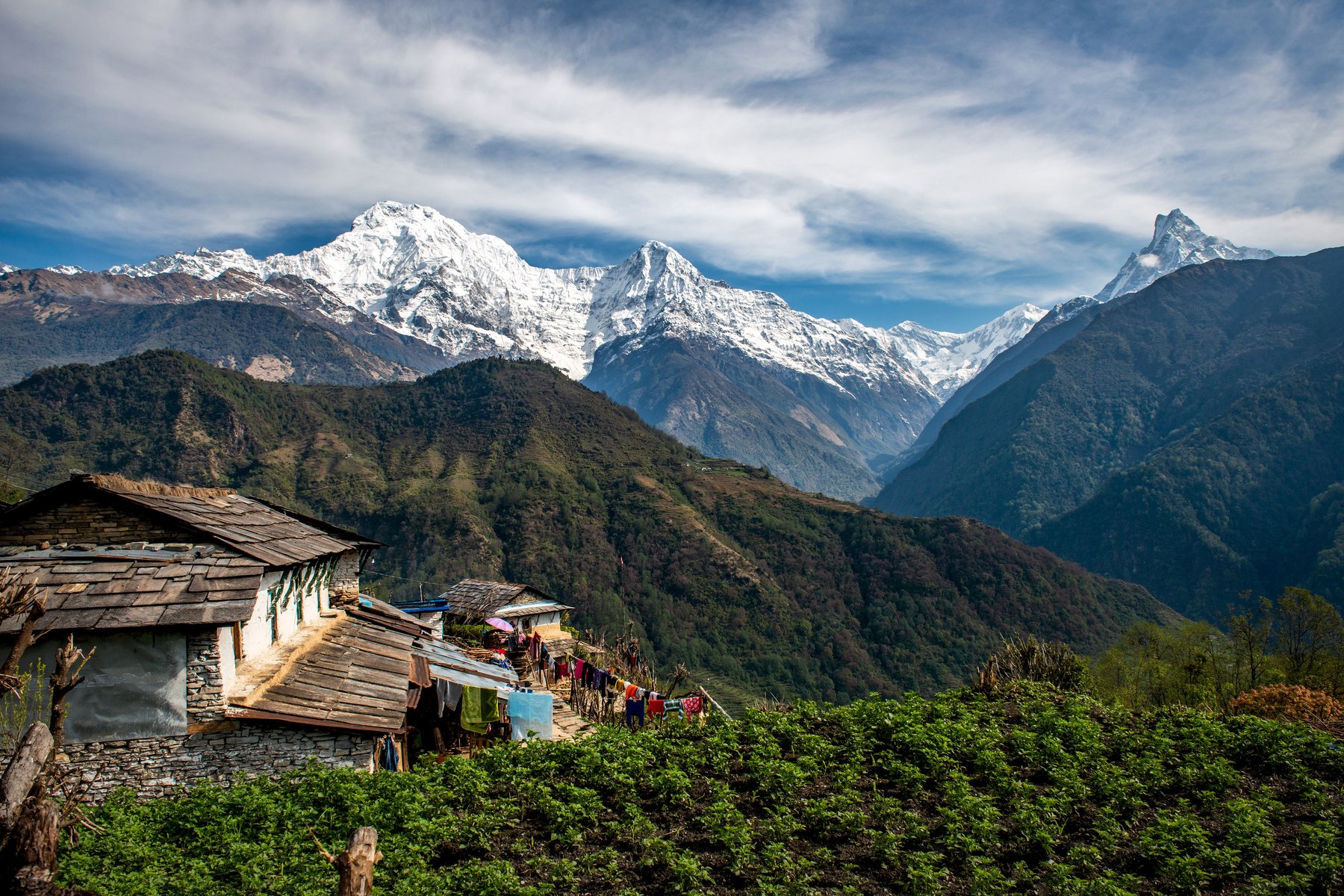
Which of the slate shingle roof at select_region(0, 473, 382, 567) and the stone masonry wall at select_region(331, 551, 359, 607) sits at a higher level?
the slate shingle roof at select_region(0, 473, 382, 567)

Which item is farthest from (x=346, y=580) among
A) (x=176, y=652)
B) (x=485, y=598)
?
(x=485, y=598)

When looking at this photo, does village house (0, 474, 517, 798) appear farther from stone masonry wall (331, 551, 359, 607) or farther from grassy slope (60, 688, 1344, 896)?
stone masonry wall (331, 551, 359, 607)

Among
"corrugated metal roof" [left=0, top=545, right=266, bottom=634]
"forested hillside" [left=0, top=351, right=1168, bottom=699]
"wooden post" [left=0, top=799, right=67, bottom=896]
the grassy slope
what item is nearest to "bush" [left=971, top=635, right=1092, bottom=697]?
the grassy slope

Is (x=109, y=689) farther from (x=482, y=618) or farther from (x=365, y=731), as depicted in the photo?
(x=482, y=618)

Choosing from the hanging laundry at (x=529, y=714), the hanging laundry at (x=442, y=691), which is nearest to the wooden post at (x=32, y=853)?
the hanging laundry at (x=442, y=691)

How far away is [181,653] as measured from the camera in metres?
13.4

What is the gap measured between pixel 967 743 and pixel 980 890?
5.29 m

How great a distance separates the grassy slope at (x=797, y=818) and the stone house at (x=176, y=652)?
1.09 meters

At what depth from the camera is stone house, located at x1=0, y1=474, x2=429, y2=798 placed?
43.0 feet

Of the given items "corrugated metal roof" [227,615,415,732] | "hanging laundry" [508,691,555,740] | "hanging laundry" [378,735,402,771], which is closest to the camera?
"corrugated metal roof" [227,615,415,732]

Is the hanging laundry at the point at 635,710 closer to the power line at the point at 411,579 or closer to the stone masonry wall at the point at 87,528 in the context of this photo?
the stone masonry wall at the point at 87,528

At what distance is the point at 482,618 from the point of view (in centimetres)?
3903

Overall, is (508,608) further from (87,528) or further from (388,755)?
(87,528)

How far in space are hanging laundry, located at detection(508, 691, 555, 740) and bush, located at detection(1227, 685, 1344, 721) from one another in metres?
18.1
